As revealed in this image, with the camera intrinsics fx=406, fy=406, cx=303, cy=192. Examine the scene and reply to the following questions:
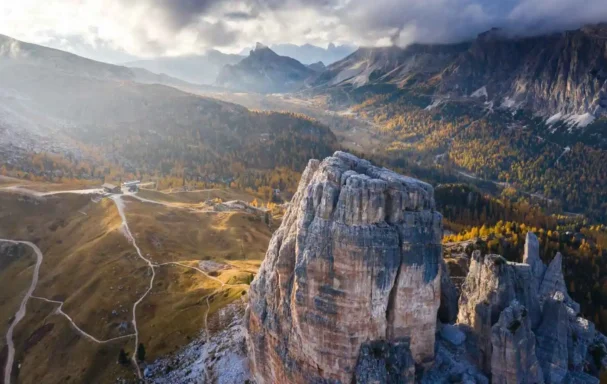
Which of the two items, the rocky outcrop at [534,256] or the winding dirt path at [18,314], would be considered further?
the winding dirt path at [18,314]

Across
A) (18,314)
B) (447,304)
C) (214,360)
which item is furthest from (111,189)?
(447,304)

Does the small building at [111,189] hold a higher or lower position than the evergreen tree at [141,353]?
higher

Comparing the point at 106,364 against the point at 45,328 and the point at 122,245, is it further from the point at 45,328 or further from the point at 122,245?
the point at 122,245

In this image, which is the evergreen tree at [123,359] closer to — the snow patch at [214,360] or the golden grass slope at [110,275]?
the golden grass slope at [110,275]

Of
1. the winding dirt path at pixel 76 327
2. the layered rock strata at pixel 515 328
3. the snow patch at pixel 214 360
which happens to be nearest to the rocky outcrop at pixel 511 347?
the layered rock strata at pixel 515 328

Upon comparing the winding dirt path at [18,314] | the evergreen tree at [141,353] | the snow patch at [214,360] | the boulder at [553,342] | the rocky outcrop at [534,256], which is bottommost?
the winding dirt path at [18,314]

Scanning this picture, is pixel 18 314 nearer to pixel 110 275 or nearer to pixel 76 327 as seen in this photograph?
pixel 76 327

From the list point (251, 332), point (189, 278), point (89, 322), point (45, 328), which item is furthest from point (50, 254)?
point (251, 332)

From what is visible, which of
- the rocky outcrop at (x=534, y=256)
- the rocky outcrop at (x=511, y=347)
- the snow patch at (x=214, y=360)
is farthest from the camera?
the rocky outcrop at (x=534, y=256)
